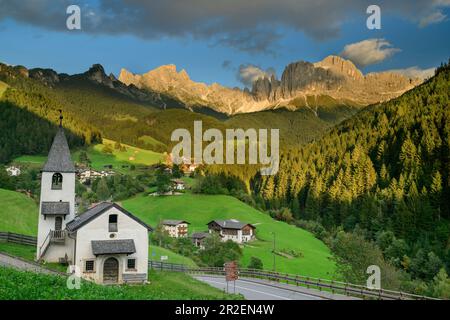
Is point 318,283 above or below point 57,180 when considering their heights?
below

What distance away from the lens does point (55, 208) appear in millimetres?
41219

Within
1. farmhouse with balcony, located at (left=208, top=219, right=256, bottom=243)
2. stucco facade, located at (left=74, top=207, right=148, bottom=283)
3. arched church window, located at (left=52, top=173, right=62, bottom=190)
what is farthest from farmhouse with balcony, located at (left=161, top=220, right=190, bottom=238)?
stucco facade, located at (left=74, top=207, right=148, bottom=283)

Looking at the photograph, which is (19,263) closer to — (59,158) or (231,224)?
(59,158)

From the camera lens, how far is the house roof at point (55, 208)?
4084 cm

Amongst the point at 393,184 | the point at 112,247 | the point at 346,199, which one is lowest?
the point at 112,247

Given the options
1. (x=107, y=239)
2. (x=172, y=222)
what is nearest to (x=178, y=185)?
(x=172, y=222)

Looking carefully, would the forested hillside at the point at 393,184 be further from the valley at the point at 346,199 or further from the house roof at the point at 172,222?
the house roof at the point at 172,222

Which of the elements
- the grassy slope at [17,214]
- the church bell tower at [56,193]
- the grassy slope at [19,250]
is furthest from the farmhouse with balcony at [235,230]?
the church bell tower at [56,193]

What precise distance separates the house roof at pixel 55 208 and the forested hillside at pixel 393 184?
65.9 meters

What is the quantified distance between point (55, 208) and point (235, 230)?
2662 inches
